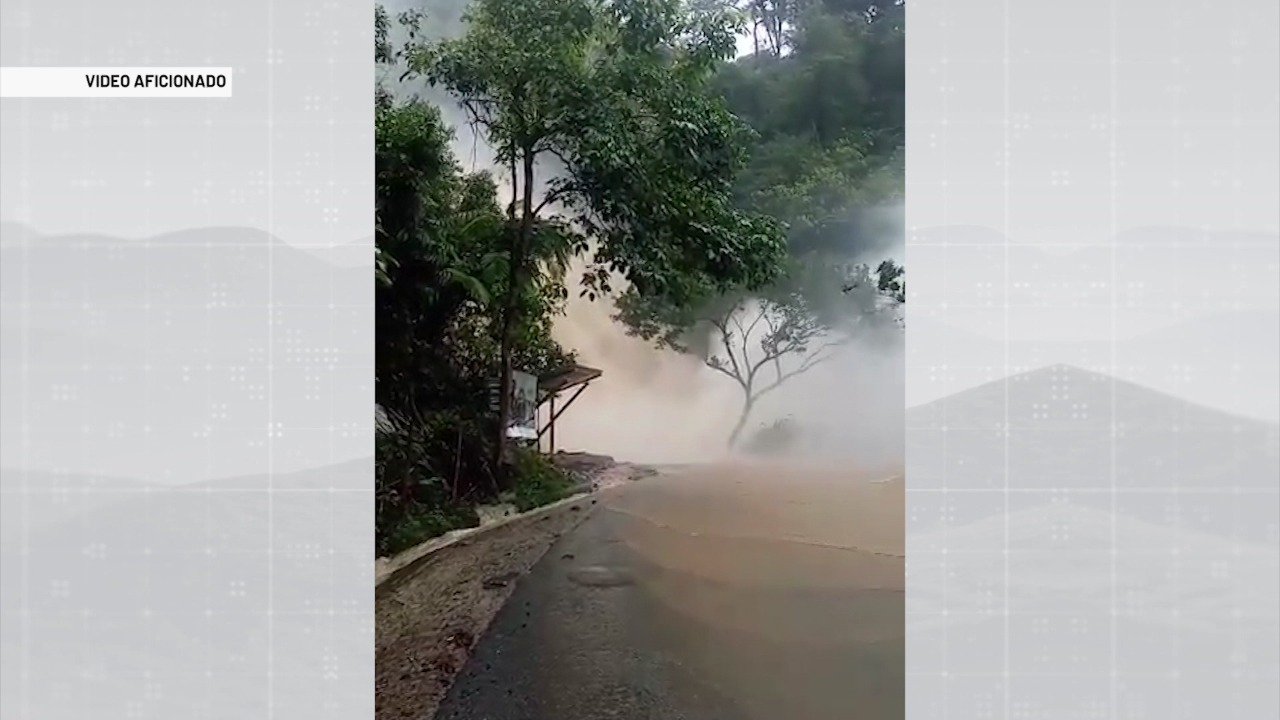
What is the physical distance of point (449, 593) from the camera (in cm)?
246

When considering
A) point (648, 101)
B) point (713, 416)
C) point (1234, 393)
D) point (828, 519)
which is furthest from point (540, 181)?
point (1234, 393)

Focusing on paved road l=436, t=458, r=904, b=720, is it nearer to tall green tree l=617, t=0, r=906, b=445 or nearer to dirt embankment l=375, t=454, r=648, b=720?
dirt embankment l=375, t=454, r=648, b=720

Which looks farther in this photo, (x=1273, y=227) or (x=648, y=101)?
(x=648, y=101)

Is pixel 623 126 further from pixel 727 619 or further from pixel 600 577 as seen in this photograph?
pixel 727 619

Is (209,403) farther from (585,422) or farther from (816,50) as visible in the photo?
(816,50)

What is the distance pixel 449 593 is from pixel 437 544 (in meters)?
0.13

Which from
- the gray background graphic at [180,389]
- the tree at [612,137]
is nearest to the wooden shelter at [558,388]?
the tree at [612,137]

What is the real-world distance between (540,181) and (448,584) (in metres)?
1.08

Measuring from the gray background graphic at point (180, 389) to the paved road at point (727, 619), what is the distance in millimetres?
434

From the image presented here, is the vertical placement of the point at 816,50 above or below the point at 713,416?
above

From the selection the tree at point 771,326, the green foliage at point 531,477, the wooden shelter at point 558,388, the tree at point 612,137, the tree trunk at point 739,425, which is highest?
the tree at point 612,137

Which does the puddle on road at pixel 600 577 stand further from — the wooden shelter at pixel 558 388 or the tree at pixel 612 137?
the tree at pixel 612 137

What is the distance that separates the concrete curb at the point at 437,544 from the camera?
2.43m

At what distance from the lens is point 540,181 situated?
248 centimetres
